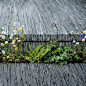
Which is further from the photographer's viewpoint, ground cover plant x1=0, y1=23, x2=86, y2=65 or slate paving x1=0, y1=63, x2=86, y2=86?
ground cover plant x1=0, y1=23, x2=86, y2=65

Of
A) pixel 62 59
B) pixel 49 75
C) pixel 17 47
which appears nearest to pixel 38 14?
pixel 17 47

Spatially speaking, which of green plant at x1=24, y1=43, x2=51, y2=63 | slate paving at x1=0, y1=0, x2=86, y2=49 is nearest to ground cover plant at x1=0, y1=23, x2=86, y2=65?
green plant at x1=24, y1=43, x2=51, y2=63

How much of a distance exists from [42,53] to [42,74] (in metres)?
0.37

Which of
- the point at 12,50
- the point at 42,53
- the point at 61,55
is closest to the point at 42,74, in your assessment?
the point at 42,53

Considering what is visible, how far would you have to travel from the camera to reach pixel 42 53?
2.07m

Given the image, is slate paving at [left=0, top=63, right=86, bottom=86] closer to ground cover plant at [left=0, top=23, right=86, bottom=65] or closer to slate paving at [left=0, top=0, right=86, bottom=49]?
ground cover plant at [left=0, top=23, right=86, bottom=65]

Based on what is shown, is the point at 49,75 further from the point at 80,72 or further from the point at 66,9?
the point at 66,9

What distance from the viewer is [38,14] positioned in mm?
3141

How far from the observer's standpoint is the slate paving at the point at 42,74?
1.85 meters

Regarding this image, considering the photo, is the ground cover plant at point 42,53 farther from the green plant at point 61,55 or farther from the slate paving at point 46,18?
the slate paving at point 46,18

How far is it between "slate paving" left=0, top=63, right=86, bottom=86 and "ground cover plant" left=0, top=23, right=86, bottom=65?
3.9 inches

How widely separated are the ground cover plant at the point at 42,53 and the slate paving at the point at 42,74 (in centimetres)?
10

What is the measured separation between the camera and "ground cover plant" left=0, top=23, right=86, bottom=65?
6.80ft

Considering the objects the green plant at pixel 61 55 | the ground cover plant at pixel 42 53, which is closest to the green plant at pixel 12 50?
the ground cover plant at pixel 42 53
